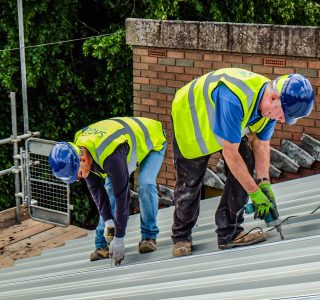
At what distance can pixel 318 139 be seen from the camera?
6277mm

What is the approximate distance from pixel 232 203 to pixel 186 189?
12.4 inches

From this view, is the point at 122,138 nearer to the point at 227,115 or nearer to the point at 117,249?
the point at 117,249

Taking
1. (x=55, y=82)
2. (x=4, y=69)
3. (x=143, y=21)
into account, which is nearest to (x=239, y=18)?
(x=55, y=82)

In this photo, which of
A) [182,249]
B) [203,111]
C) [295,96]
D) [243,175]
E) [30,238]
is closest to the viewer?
[295,96]

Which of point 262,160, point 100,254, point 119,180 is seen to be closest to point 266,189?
point 262,160

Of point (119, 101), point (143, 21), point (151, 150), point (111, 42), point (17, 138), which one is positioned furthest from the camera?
point (119, 101)

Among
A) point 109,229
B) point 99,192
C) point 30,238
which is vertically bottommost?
point 30,238

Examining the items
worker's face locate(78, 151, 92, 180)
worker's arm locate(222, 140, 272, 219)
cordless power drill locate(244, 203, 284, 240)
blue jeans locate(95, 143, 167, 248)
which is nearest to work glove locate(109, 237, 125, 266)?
blue jeans locate(95, 143, 167, 248)

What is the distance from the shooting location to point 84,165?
4246mm

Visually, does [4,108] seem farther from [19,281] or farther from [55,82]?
[19,281]

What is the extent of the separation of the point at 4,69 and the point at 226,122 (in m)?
8.65

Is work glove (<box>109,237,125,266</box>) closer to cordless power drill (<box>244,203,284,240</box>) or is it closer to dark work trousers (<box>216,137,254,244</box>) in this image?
dark work trousers (<box>216,137,254,244</box>)

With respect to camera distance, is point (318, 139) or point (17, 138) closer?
point (318, 139)

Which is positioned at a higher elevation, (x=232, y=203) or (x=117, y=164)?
(x=117, y=164)
